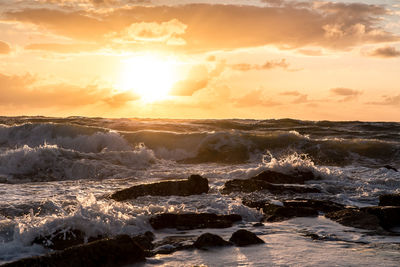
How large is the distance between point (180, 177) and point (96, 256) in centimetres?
1028

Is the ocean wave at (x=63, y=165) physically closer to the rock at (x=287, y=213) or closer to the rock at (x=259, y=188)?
the rock at (x=259, y=188)

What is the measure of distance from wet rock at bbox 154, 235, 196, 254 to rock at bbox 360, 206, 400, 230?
3.50 meters

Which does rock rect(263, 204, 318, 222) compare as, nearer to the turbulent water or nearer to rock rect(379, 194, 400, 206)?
the turbulent water

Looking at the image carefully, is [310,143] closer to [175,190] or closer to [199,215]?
[175,190]

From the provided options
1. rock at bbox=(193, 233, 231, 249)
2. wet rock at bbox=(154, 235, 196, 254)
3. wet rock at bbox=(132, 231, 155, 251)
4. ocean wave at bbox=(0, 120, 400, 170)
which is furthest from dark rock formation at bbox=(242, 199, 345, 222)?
ocean wave at bbox=(0, 120, 400, 170)

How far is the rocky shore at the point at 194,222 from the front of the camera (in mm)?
5395

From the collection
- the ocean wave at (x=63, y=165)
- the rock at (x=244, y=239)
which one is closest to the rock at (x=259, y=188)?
the rock at (x=244, y=239)

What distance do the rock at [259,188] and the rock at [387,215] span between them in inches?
142

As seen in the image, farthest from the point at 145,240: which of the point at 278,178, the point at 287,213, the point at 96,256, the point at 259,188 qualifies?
the point at 278,178

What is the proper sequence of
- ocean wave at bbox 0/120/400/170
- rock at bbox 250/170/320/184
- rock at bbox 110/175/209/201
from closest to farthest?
rock at bbox 110/175/209/201 → rock at bbox 250/170/320/184 → ocean wave at bbox 0/120/400/170

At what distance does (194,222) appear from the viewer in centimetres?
797

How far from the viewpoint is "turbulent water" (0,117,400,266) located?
6.16 metres

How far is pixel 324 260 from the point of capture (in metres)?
5.63

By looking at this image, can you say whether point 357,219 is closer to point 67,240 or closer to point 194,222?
point 194,222
